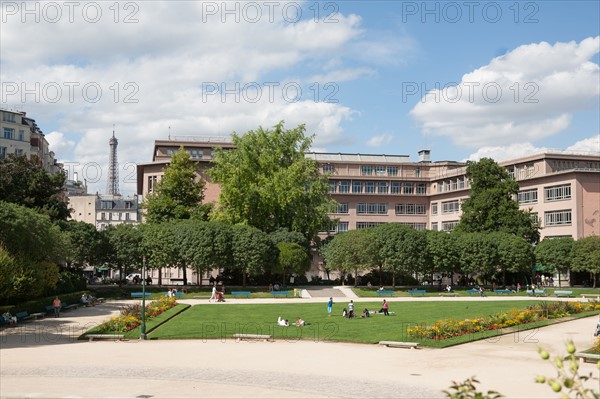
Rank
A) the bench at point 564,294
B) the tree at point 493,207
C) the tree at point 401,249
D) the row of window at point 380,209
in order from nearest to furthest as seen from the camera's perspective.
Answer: the bench at point 564,294 < the tree at point 401,249 < the tree at point 493,207 < the row of window at point 380,209

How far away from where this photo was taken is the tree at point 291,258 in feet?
239

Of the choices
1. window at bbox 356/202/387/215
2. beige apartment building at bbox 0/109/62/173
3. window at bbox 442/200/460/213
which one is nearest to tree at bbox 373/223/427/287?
window at bbox 356/202/387/215

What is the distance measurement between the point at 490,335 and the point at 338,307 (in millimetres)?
20479

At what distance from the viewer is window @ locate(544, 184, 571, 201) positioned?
→ 89.8m

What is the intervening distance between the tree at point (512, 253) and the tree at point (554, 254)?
3.74 meters

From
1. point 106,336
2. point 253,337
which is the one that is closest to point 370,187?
point 253,337

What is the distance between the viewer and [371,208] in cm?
11400

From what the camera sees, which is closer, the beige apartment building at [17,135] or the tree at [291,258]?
the tree at [291,258]

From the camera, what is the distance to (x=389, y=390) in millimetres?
20266

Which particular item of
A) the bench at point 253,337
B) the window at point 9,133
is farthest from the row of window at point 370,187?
the bench at point 253,337

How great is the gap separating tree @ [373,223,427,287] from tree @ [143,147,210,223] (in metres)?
25.2

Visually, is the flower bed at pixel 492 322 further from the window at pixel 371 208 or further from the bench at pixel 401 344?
the window at pixel 371 208

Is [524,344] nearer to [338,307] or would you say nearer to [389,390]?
[389,390]

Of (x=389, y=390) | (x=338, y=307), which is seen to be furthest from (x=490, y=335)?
(x=338, y=307)
